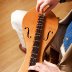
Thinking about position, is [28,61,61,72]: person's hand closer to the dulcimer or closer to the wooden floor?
the dulcimer

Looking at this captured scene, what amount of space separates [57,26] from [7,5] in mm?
1165

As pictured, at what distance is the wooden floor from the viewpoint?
1.45 m

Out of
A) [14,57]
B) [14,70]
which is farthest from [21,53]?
[14,70]

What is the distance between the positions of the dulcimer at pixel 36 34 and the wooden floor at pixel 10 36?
384 millimetres

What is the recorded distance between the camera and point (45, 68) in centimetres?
80

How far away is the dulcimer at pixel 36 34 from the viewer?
908 millimetres

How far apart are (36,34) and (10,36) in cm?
75

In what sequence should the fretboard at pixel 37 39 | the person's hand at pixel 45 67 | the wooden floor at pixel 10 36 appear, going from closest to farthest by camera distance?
the person's hand at pixel 45 67 < the fretboard at pixel 37 39 < the wooden floor at pixel 10 36

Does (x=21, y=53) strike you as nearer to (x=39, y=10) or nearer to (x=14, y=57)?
(x=14, y=57)

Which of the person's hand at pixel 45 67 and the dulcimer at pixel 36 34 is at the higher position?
the dulcimer at pixel 36 34

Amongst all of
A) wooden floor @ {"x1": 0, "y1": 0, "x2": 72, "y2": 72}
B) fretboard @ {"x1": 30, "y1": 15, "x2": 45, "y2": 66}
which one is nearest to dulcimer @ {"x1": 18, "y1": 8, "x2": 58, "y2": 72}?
fretboard @ {"x1": 30, "y1": 15, "x2": 45, "y2": 66}

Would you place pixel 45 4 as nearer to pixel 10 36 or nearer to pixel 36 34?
pixel 36 34

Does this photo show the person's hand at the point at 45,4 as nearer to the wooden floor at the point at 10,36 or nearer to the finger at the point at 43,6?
the finger at the point at 43,6

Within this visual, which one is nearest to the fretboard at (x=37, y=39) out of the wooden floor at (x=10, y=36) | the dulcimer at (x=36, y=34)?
the dulcimer at (x=36, y=34)
